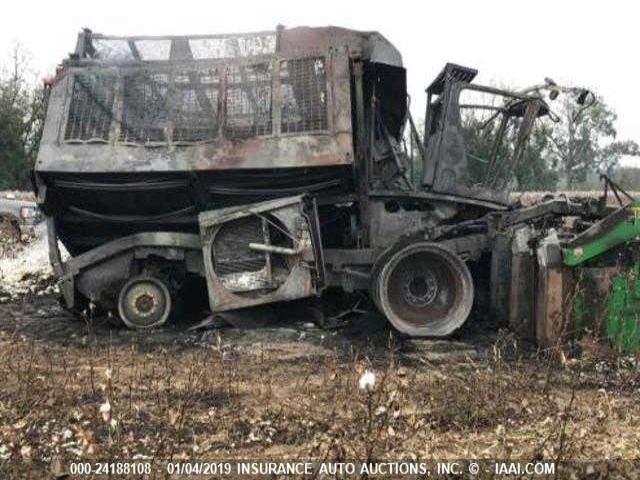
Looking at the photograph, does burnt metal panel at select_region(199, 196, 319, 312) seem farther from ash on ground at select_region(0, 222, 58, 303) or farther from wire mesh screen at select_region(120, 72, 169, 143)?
ash on ground at select_region(0, 222, 58, 303)

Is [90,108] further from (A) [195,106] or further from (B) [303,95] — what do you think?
(B) [303,95]

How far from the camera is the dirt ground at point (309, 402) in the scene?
3.06 meters

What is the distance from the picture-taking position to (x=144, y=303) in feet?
21.4

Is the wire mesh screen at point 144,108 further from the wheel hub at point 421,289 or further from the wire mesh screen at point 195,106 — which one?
the wheel hub at point 421,289

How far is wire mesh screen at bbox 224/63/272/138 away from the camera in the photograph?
247 inches

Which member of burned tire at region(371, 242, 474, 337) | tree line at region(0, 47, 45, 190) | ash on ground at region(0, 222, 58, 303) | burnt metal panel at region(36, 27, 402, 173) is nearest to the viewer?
burned tire at region(371, 242, 474, 337)

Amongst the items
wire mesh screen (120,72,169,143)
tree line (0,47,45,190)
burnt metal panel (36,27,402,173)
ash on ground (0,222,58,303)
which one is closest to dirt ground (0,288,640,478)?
burnt metal panel (36,27,402,173)

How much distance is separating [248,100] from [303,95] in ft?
1.71

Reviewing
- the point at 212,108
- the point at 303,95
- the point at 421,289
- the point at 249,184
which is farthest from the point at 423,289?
the point at 212,108

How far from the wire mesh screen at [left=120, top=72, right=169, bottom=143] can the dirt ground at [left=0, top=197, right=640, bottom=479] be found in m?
1.87

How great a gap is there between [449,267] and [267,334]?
1.78 m

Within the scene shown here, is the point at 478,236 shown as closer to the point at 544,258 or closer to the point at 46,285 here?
the point at 544,258

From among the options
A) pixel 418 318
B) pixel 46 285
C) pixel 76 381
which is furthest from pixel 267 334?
pixel 46 285

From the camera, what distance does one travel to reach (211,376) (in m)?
4.47
